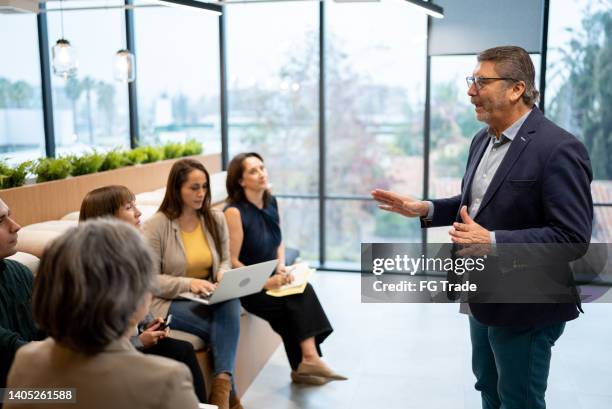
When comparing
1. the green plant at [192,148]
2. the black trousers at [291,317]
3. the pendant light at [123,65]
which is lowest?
Answer: the black trousers at [291,317]

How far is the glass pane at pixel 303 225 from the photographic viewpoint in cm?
681

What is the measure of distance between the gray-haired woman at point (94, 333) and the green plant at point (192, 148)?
5.15m

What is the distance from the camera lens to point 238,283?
3.42m

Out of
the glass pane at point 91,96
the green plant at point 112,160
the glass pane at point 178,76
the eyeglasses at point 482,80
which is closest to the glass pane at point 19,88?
the glass pane at point 91,96

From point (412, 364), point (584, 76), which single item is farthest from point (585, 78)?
point (412, 364)

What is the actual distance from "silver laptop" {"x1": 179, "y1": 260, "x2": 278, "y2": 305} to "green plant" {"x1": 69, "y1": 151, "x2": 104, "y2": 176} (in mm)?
1829

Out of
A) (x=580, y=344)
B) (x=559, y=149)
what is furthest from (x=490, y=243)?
(x=580, y=344)

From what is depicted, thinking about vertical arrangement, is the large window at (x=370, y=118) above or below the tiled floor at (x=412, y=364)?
above

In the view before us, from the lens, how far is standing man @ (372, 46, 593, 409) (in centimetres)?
203

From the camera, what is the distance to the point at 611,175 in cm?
599

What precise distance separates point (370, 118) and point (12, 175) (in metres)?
3.69

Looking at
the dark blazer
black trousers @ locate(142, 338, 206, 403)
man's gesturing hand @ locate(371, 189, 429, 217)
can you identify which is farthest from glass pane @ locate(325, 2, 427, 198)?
the dark blazer

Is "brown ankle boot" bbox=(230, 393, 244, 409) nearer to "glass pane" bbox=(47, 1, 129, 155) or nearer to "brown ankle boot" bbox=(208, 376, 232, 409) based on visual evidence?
"brown ankle boot" bbox=(208, 376, 232, 409)

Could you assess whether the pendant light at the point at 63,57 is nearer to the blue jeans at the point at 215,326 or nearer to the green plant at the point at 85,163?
the green plant at the point at 85,163
